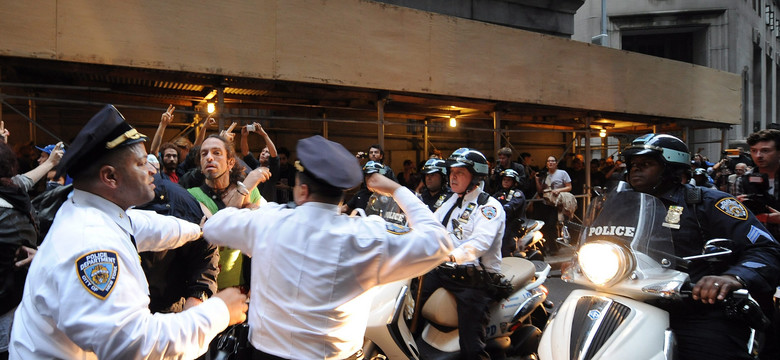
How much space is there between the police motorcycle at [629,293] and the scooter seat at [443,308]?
151 cm

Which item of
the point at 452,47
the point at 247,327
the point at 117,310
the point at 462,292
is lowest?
the point at 462,292

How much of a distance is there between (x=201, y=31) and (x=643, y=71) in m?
11.8

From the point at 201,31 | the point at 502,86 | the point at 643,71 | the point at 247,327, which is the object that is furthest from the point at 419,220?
the point at 643,71

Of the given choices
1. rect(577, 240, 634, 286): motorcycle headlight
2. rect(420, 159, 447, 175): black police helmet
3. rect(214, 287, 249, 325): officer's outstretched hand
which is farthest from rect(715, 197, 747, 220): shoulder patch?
rect(420, 159, 447, 175): black police helmet

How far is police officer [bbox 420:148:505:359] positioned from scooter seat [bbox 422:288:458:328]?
0.18 ft

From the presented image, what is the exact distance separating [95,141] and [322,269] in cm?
100

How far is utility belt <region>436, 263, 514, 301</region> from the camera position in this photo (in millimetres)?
4281

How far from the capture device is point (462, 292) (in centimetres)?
435

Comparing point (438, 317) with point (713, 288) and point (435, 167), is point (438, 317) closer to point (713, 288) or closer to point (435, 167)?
point (435, 167)

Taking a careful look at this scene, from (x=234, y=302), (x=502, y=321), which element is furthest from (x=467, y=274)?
(x=234, y=302)

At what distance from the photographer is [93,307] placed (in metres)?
1.58

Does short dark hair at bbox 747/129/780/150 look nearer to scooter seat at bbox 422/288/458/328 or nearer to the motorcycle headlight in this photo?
the motorcycle headlight

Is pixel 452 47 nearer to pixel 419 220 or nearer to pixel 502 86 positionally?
pixel 502 86

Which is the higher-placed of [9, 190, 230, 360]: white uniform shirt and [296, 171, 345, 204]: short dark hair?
[296, 171, 345, 204]: short dark hair
